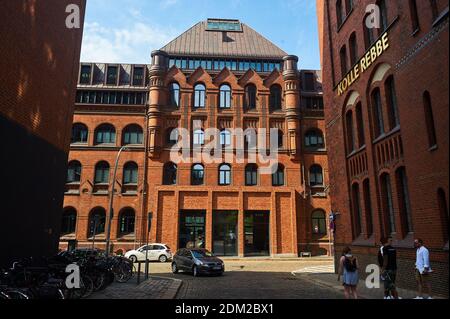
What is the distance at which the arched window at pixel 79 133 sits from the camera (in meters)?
33.2

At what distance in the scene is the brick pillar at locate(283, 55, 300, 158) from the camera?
32812mm

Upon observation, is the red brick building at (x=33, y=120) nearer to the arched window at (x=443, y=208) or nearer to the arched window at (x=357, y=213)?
the arched window at (x=443, y=208)

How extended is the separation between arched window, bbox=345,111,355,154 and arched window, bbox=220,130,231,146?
15304 millimetres

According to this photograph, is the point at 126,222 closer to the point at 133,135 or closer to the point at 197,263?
the point at 133,135

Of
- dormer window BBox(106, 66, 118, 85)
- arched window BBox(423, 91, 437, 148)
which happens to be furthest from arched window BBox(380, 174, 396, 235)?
dormer window BBox(106, 66, 118, 85)

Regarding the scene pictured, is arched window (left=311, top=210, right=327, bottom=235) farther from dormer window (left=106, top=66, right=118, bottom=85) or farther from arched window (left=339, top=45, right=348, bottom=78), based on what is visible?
dormer window (left=106, top=66, right=118, bottom=85)

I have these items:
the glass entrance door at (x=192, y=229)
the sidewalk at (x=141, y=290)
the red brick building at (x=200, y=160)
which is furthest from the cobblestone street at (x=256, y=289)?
the red brick building at (x=200, y=160)

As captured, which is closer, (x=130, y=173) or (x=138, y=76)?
(x=130, y=173)

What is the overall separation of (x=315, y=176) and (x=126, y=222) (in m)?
17.9

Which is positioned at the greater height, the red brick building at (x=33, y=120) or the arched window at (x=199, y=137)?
the arched window at (x=199, y=137)

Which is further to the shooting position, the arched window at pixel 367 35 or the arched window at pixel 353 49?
the arched window at pixel 353 49

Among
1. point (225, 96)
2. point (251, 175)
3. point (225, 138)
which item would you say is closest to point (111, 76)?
point (225, 96)

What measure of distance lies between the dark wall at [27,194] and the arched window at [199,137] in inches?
649

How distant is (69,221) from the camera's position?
31.4 metres
